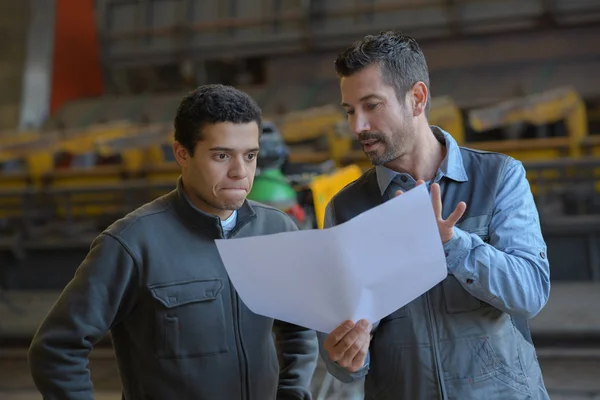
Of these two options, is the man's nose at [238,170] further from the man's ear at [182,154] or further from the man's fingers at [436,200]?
the man's fingers at [436,200]

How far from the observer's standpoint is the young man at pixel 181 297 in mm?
1325

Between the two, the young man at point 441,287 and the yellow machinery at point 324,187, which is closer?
the young man at point 441,287

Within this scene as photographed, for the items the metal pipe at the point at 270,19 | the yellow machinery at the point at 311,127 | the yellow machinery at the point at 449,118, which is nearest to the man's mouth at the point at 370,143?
the yellow machinery at the point at 311,127

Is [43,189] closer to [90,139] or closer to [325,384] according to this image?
[90,139]

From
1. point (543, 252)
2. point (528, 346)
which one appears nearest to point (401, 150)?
point (543, 252)

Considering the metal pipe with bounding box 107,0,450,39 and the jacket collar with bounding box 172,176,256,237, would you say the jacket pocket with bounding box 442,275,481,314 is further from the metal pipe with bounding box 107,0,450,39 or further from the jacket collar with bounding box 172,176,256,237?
the metal pipe with bounding box 107,0,450,39

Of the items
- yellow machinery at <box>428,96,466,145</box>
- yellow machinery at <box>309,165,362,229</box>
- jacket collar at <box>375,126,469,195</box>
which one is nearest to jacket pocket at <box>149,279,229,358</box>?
jacket collar at <box>375,126,469,195</box>

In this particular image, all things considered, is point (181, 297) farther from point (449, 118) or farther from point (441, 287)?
point (449, 118)

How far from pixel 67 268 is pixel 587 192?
4115mm

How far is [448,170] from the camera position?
1359mm

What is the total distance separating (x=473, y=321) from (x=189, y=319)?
55 cm

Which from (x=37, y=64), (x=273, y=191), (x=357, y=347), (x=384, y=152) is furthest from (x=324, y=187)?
(x=37, y=64)

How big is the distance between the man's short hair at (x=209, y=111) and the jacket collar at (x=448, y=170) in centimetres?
28

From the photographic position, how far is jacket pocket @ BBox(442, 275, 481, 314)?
51.5 inches
